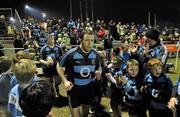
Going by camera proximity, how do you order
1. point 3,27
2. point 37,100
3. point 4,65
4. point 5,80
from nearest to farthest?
point 37,100
point 5,80
point 4,65
point 3,27

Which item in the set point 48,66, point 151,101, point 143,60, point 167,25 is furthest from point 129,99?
point 167,25

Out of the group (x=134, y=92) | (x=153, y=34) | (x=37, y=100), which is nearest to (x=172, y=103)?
(x=134, y=92)

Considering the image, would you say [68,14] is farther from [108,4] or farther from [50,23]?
[50,23]

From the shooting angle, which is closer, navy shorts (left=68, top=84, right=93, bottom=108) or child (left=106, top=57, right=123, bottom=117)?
navy shorts (left=68, top=84, right=93, bottom=108)

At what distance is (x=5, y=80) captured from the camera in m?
5.63

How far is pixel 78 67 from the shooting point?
7078 millimetres

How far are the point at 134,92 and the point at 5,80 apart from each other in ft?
8.18

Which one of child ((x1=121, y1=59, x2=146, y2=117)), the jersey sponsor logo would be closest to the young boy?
the jersey sponsor logo

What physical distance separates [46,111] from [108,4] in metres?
45.5

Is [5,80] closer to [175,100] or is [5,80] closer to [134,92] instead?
[134,92]

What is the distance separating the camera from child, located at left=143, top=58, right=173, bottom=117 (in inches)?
258

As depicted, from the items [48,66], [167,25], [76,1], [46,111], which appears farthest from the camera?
[76,1]

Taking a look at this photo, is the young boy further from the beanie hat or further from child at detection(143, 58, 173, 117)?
the beanie hat

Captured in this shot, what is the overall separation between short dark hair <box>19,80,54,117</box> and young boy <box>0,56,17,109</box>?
2695 millimetres
